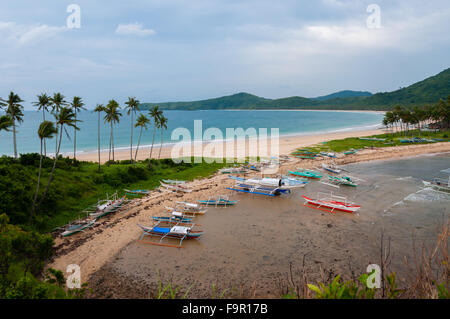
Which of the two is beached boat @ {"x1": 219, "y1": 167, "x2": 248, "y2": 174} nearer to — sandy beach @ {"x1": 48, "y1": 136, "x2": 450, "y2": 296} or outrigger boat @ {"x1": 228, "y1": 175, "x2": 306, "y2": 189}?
sandy beach @ {"x1": 48, "y1": 136, "x2": 450, "y2": 296}

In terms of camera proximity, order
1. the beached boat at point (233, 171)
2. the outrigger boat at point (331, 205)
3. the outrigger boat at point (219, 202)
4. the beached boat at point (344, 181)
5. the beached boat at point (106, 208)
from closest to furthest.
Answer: the beached boat at point (106, 208), the outrigger boat at point (331, 205), the outrigger boat at point (219, 202), the beached boat at point (344, 181), the beached boat at point (233, 171)

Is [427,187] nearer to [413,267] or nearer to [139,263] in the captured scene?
[413,267]

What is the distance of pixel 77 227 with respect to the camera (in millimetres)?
16500

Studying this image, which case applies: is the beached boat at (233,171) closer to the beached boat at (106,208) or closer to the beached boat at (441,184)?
the beached boat at (106,208)

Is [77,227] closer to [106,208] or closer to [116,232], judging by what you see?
[116,232]

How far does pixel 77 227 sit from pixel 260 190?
1532 cm

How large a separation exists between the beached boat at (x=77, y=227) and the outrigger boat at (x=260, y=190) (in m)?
12.6

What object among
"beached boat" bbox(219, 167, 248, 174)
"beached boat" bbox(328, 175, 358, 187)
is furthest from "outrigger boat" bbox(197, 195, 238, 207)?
"beached boat" bbox(328, 175, 358, 187)

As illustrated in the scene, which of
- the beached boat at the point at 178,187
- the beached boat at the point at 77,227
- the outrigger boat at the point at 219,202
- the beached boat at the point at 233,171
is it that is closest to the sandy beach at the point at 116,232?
the beached boat at the point at 77,227

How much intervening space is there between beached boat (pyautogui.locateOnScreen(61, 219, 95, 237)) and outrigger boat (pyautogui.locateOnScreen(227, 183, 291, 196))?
12.6 m

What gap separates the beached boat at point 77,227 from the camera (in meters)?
16.0

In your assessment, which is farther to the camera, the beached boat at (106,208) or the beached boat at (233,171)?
the beached boat at (233,171)

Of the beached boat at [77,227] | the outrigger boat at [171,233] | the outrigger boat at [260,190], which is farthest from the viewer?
the outrigger boat at [260,190]
